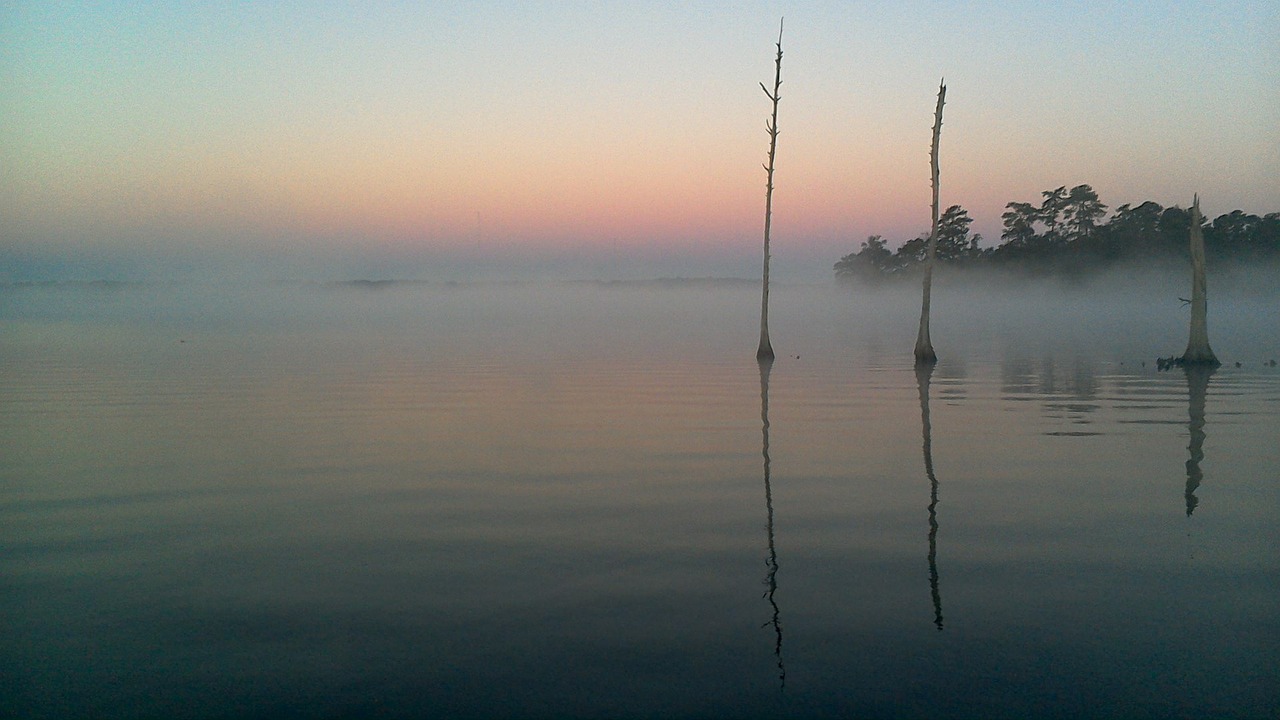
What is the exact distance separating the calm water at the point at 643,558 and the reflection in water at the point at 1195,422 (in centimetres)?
11

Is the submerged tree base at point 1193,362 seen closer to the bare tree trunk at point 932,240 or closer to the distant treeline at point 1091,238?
the bare tree trunk at point 932,240

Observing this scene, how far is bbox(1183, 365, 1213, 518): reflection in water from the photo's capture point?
10672mm

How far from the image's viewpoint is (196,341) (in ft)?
146

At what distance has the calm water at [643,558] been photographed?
5250 mm

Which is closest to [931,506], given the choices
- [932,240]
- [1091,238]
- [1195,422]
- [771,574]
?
[771,574]

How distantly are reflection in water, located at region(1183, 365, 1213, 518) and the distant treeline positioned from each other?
183 feet

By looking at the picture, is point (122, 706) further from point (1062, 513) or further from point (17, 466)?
point (17, 466)

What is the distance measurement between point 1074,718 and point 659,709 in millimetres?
2213

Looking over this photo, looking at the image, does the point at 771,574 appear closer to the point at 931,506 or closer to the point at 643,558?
the point at 643,558

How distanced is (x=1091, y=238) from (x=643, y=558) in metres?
105

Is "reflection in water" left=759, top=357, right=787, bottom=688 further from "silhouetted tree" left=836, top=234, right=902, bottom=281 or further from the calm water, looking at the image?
"silhouetted tree" left=836, top=234, right=902, bottom=281

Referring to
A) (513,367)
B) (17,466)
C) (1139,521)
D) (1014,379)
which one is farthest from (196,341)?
(1139,521)

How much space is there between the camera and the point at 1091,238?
99.1m

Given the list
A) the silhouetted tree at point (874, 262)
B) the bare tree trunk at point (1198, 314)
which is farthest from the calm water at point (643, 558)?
the silhouetted tree at point (874, 262)
